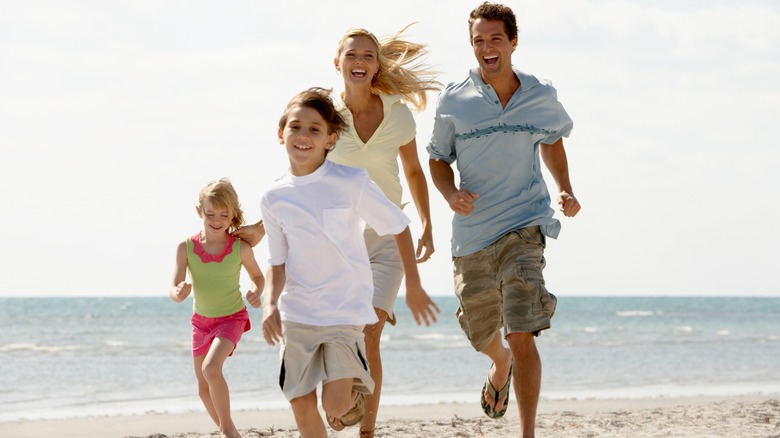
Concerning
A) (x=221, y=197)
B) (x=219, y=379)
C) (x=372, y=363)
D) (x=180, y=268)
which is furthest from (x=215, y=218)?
(x=372, y=363)

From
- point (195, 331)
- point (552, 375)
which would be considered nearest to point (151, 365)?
point (552, 375)

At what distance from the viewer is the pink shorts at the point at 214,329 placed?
6109 mm

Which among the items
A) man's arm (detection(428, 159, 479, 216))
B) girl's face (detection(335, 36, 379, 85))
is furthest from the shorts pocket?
girl's face (detection(335, 36, 379, 85))

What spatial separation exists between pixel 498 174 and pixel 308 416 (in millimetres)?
1776

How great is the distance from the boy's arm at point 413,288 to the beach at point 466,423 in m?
2.94

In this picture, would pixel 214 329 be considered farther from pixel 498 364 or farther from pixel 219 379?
pixel 498 364

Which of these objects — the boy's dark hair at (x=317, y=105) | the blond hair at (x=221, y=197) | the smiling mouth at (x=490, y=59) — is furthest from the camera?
the blond hair at (x=221, y=197)

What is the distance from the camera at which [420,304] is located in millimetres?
4496

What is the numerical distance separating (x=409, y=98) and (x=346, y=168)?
1351mm

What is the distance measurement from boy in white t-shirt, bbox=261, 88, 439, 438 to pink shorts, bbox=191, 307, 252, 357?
1568mm

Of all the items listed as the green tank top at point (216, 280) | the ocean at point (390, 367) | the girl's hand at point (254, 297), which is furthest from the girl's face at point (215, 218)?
the ocean at point (390, 367)

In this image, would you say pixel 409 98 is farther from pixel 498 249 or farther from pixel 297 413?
pixel 297 413

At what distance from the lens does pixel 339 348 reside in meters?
4.52

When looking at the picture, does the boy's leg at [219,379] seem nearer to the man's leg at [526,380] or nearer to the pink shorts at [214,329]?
the pink shorts at [214,329]
